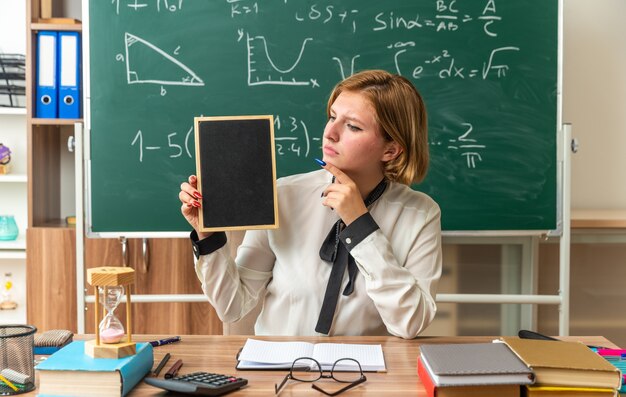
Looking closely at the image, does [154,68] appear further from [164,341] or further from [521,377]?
[521,377]

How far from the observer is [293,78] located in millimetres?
2898

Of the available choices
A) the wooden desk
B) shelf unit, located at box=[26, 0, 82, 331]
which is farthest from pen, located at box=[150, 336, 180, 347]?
shelf unit, located at box=[26, 0, 82, 331]

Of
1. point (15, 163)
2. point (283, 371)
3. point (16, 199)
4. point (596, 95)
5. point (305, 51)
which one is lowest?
point (283, 371)

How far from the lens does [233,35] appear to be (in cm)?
290

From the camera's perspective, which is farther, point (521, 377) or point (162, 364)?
point (162, 364)

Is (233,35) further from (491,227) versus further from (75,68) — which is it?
(491,227)

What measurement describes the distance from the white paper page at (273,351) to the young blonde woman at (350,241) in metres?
0.22

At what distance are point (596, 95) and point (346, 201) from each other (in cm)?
222

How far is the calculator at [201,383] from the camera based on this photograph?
1221 mm

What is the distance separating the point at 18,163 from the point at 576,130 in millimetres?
2661

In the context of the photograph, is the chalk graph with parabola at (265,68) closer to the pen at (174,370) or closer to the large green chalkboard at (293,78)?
the large green chalkboard at (293,78)

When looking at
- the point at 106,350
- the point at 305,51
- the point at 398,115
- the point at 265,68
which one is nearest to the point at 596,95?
the point at 305,51

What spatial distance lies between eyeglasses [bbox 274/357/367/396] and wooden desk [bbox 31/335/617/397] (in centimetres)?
2

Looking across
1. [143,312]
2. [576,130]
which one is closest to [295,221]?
[143,312]
